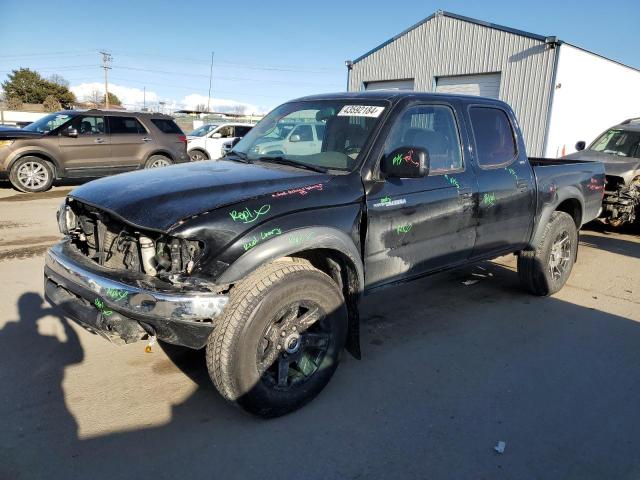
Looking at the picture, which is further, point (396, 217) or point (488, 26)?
point (488, 26)

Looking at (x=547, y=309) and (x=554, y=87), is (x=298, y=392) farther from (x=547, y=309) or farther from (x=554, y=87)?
(x=554, y=87)

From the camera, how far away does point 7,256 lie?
19.3ft

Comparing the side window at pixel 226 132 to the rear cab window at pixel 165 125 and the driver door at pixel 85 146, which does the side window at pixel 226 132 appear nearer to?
the rear cab window at pixel 165 125

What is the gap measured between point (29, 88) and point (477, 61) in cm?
5727

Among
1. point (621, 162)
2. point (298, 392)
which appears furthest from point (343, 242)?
point (621, 162)

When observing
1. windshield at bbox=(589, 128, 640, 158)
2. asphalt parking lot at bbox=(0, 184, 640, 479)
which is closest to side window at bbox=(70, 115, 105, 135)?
asphalt parking lot at bbox=(0, 184, 640, 479)

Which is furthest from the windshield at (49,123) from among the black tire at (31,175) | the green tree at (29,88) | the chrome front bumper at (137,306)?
the green tree at (29,88)

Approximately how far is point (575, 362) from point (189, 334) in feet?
9.79

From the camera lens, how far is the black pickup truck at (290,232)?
261cm

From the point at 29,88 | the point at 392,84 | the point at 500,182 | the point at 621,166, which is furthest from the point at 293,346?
the point at 29,88

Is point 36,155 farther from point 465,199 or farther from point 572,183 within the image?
point 572,183

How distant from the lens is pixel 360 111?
12.1 feet

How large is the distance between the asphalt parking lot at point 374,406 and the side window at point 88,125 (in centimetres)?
764

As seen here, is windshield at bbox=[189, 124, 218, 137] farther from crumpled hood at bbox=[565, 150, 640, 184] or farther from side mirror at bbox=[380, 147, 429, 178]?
side mirror at bbox=[380, 147, 429, 178]
